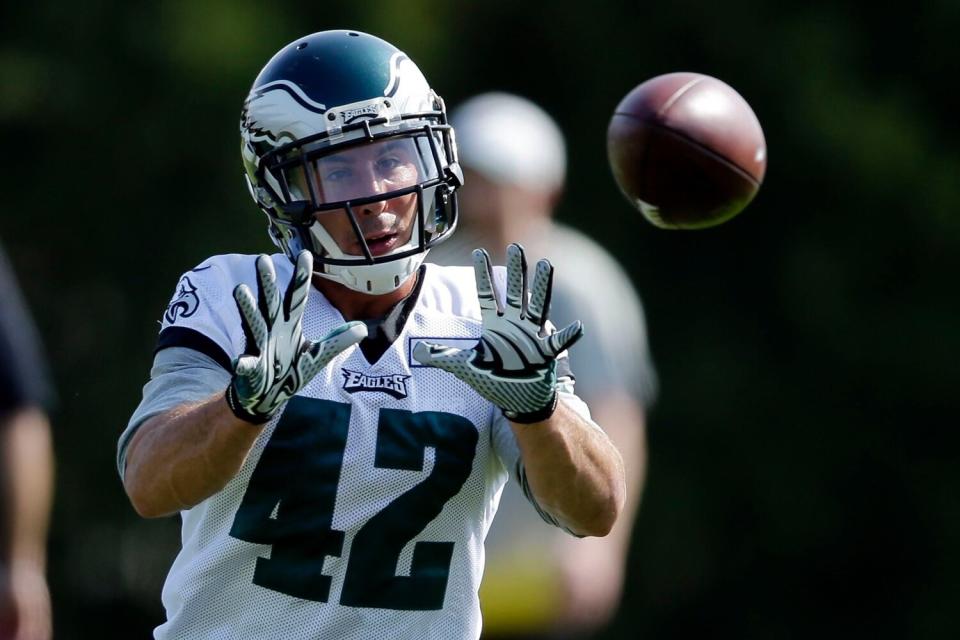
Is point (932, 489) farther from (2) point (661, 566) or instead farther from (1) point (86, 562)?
(1) point (86, 562)

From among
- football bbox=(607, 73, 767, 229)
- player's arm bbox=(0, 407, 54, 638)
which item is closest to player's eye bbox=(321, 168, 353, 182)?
football bbox=(607, 73, 767, 229)

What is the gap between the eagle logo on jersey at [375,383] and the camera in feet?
12.4

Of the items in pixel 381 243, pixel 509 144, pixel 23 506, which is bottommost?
pixel 23 506

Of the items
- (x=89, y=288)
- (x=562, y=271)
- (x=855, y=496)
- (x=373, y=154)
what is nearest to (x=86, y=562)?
(x=89, y=288)

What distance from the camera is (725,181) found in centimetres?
505

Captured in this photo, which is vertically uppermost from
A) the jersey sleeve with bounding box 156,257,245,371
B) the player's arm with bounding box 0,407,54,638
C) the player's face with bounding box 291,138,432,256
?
the player's face with bounding box 291,138,432,256

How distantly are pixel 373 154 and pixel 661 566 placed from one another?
8.31 metres

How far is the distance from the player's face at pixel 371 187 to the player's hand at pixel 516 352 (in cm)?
38

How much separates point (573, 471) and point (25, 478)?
1.89 m

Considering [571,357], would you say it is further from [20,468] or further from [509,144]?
[20,468]

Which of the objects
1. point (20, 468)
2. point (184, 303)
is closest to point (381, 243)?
point (184, 303)

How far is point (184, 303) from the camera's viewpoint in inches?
151

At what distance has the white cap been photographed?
600 centimetres

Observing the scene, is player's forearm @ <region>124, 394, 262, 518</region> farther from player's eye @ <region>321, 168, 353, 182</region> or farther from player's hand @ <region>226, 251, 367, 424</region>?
player's eye @ <region>321, 168, 353, 182</region>
